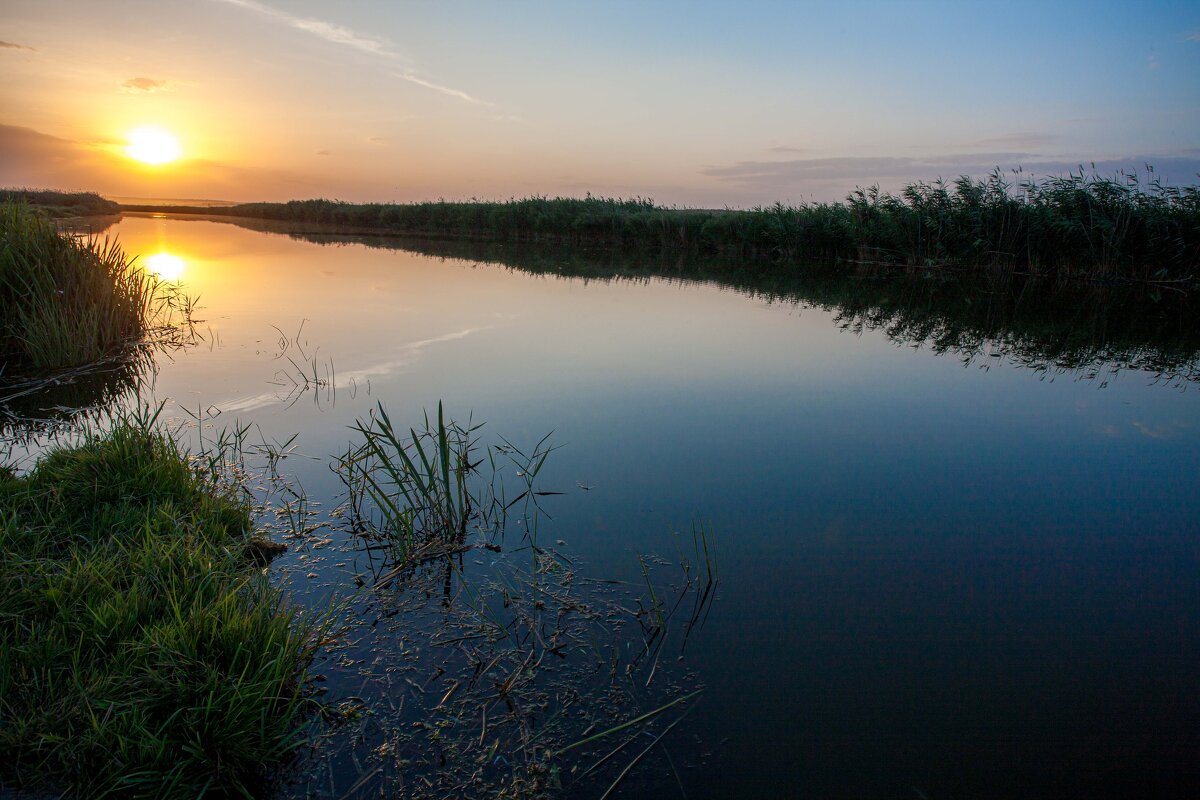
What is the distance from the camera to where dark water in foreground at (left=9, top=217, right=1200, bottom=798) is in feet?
7.24

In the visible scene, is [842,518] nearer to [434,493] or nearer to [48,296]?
[434,493]

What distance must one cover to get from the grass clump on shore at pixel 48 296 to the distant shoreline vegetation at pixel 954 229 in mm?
20241

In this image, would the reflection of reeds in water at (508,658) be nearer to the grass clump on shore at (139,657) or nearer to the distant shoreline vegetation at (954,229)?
the grass clump on shore at (139,657)

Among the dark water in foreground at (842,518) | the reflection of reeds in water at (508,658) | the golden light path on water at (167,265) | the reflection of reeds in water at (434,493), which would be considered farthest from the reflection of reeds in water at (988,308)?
the golden light path on water at (167,265)

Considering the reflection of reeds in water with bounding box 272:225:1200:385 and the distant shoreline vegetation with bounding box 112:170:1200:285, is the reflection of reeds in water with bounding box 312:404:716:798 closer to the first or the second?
the reflection of reeds in water with bounding box 272:225:1200:385

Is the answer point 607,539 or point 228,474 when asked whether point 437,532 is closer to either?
point 607,539

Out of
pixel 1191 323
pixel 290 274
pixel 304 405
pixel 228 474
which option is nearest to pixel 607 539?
pixel 228 474

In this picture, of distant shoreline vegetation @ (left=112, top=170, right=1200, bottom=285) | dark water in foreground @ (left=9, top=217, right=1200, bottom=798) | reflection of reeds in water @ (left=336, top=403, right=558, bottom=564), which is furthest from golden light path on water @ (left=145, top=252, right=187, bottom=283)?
distant shoreline vegetation @ (left=112, top=170, right=1200, bottom=285)

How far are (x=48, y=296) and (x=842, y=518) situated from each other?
7.86m

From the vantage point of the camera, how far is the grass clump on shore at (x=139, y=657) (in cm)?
188

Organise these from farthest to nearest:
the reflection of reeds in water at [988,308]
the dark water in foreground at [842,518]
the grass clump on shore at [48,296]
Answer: the reflection of reeds in water at [988,308] < the grass clump on shore at [48,296] < the dark water in foreground at [842,518]

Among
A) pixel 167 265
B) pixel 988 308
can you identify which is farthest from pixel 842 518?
pixel 167 265

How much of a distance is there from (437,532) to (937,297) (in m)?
14.2

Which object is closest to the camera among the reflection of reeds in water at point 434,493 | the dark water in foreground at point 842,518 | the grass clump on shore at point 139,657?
the grass clump on shore at point 139,657
